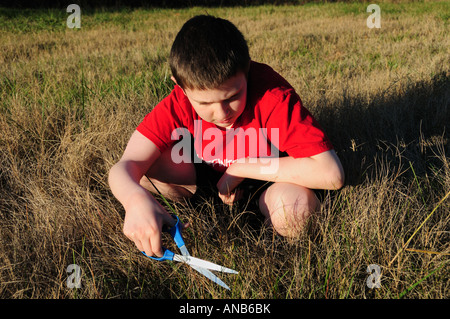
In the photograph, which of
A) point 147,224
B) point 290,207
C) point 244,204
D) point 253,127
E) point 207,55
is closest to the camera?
point 147,224

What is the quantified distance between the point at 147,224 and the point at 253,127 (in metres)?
0.60

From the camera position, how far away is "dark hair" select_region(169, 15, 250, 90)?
1.25 meters

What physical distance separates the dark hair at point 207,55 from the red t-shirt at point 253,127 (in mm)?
172

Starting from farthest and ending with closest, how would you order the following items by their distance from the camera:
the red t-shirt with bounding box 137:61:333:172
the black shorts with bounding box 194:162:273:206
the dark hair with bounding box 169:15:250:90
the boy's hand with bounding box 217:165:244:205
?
the black shorts with bounding box 194:162:273:206 < the boy's hand with bounding box 217:165:244:205 < the red t-shirt with bounding box 137:61:333:172 < the dark hair with bounding box 169:15:250:90

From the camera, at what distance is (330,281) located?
3.84 feet

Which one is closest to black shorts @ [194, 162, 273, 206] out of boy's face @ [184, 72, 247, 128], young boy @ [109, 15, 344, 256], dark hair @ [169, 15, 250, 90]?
young boy @ [109, 15, 344, 256]

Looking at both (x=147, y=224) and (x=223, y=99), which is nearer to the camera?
(x=147, y=224)

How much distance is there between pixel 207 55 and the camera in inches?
49.4

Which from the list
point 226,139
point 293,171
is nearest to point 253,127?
point 226,139

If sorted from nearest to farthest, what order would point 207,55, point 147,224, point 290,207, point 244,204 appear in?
1. point 147,224
2. point 207,55
3. point 290,207
4. point 244,204

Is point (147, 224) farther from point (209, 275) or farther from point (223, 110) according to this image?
point (223, 110)

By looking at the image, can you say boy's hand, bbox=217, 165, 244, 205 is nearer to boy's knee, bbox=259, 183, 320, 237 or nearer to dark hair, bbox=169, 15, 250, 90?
boy's knee, bbox=259, 183, 320, 237

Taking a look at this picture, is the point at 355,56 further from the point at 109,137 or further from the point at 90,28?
the point at 90,28

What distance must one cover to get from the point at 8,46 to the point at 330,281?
5023 millimetres
